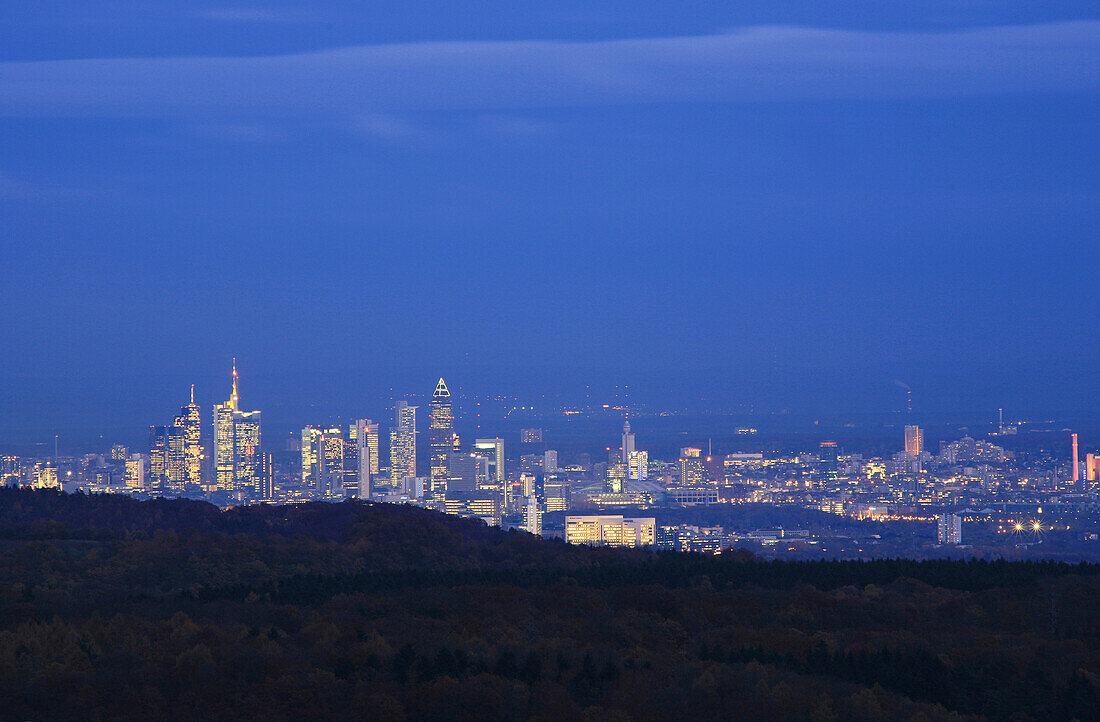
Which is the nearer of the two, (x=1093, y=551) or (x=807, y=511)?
(x=1093, y=551)

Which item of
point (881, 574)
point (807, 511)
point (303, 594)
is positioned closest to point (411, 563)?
point (303, 594)

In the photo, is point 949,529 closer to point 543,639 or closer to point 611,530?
point 611,530

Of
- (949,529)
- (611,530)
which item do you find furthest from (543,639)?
(611,530)

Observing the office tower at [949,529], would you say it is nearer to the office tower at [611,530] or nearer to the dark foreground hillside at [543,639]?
the office tower at [611,530]

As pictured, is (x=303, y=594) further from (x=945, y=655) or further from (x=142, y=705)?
(x=945, y=655)

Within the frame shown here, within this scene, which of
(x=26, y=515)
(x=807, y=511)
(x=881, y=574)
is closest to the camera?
(x=881, y=574)

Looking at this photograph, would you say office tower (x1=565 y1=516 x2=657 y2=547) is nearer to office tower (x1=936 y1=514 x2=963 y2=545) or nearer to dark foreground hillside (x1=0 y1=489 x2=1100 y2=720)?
office tower (x1=936 y1=514 x2=963 y2=545)

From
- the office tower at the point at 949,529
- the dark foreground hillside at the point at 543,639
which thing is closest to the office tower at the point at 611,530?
the office tower at the point at 949,529
